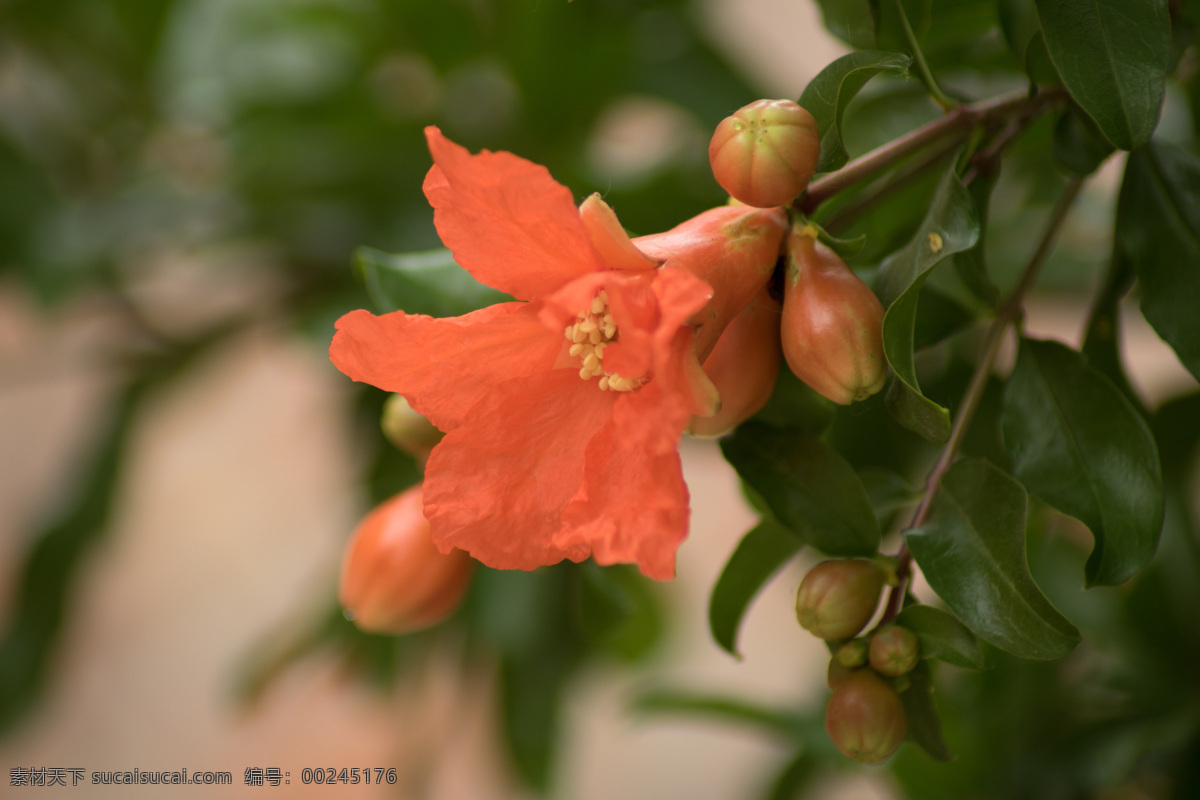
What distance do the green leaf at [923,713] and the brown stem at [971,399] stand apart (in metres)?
0.03

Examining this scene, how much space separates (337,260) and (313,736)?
3.64 feet

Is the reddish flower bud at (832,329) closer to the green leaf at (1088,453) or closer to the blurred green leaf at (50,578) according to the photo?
the green leaf at (1088,453)

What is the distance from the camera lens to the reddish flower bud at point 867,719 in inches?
12.9

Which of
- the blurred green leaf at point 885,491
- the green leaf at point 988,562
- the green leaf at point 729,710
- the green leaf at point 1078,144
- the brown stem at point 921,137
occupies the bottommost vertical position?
the green leaf at point 729,710

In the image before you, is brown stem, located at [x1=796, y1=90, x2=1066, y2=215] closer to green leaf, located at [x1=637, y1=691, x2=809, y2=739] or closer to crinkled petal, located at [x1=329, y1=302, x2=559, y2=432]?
crinkled petal, located at [x1=329, y1=302, x2=559, y2=432]

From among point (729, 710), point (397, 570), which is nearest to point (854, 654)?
point (397, 570)

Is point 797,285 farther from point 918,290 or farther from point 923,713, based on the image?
point 923,713

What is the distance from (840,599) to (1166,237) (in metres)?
0.22

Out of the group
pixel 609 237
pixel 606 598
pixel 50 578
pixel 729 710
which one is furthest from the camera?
pixel 50 578

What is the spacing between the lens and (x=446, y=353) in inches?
12.7

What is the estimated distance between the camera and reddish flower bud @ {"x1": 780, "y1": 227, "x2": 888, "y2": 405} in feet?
1.01

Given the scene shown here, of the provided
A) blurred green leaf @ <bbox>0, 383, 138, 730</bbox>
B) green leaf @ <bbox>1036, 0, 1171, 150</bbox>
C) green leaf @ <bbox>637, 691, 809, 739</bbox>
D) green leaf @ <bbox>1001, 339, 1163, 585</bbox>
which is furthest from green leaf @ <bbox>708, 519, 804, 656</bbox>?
blurred green leaf @ <bbox>0, 383, 138, 730</bbox>

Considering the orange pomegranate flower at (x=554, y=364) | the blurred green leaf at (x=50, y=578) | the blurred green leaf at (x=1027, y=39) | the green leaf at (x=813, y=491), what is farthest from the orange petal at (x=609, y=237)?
the blurred green leaf at (x=50, y=578)

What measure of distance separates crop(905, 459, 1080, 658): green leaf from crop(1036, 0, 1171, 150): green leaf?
0.45 feet
